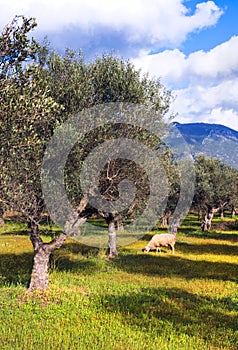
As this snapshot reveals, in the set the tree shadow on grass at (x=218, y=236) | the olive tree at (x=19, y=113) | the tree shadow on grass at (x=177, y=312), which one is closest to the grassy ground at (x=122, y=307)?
the tree shadow on grass at (x=177, y=312)

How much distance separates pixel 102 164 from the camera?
62.3 feet

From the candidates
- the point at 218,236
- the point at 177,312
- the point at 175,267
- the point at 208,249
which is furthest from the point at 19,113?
the point at 218,236

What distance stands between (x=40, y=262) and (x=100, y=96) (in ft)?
31.8

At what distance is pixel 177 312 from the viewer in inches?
653

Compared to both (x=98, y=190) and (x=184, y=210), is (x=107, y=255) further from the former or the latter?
(x=184, y=210)

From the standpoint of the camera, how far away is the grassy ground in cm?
1273

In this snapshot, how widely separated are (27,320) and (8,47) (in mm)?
10518

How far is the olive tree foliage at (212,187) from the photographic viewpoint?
62.1 metres

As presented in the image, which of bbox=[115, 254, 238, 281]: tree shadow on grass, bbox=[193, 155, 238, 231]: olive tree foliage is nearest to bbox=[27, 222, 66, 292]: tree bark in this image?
bbox=[115, 254, 238, 281]: tree shadow on grass

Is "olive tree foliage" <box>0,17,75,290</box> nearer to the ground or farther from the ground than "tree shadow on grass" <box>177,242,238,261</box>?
farther from the ground

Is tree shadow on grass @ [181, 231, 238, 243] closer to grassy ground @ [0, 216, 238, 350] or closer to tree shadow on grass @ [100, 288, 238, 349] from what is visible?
grassy ground @ [0, 216, 238, 350]

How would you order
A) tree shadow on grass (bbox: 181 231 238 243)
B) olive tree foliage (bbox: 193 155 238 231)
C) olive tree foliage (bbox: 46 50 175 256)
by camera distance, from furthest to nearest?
olive tree foliage (bbox: 193 155 238 231), tree shadow on grass (bbox: 181 231 238 243), olive tree foliage (bbox: 46 50 175 256)

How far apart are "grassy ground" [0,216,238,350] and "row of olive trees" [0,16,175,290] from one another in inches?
108

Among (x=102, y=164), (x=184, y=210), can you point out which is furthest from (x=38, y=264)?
(x=184, y=210)
